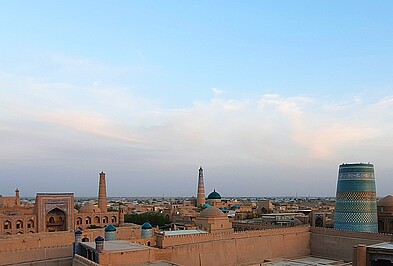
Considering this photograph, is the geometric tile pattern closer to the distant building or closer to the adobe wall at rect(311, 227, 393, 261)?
the adobe wall at rect(311, 227, 393, 261)

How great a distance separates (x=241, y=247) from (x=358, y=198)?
5.91m

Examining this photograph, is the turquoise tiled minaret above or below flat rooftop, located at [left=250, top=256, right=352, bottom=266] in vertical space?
above

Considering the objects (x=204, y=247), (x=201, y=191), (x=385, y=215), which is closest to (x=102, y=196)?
(x=201, y=191)

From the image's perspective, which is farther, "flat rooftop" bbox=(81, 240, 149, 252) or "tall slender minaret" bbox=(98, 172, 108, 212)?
"tall slender minaret" bbox=(98, 172, 108, 212)

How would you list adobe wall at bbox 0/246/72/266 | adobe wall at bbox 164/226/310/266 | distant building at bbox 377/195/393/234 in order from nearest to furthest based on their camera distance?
1. adobe wall at bbox 0/246/72/266
2. adobe wall at bbox 164/226/310/266
3. distant building at bbox 377/195/393/234

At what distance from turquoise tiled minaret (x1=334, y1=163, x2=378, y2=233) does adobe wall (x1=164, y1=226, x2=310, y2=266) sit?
2317 millimetres

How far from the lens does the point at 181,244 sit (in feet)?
56.5

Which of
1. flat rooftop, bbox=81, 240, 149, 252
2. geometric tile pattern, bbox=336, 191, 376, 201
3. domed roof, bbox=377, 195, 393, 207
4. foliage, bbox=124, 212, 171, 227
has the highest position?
geometric tile pattern, bbox=336, 191, 376, 201

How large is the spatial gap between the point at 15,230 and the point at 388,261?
18672mm

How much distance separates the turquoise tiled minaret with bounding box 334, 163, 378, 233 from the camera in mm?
19609

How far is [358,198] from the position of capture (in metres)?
19.6

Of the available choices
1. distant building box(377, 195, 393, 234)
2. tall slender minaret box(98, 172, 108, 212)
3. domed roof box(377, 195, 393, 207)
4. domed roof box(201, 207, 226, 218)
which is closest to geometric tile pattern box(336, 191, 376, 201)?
distant building box(377, 195, 393, 234)

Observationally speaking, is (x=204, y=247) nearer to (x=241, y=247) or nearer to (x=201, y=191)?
(x=241, y=247)

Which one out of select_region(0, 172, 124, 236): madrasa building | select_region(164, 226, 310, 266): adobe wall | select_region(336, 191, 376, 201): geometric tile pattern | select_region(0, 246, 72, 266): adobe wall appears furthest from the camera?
select_region(0, 172, 124, 236): madrasa building
